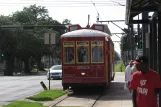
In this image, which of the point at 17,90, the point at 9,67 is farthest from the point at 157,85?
the point at 9,67

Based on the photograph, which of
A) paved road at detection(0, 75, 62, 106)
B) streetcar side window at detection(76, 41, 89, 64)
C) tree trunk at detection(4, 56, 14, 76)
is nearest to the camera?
paved road at detection(0, 75, 62, 106)

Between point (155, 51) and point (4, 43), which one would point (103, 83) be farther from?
point (4, 43)

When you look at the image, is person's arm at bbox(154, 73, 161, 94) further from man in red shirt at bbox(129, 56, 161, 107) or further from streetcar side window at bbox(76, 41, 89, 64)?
streetcar side window at bbox(76, 41, 89, 64)

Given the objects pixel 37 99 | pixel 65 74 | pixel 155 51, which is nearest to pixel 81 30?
pixel 65 74

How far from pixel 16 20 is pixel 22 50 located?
15.3 metres

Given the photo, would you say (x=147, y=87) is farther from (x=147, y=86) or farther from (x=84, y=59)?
(x=84, y=59)

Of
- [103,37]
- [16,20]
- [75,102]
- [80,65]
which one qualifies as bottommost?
[75,102]

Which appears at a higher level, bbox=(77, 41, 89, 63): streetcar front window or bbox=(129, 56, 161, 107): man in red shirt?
bbox=(77, 41, 89, 63): streetcar front window

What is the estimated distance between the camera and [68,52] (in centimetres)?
2225

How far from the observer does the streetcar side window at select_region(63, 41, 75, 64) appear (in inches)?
869

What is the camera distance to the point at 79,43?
22.1 metres

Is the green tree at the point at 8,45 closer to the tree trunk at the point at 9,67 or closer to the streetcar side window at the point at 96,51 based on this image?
the tree trunk at the point at 9,67

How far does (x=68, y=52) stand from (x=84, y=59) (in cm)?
89

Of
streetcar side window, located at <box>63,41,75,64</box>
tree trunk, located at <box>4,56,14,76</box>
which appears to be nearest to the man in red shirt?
streetcar side window, located at <box>63,41,75,64</box>
